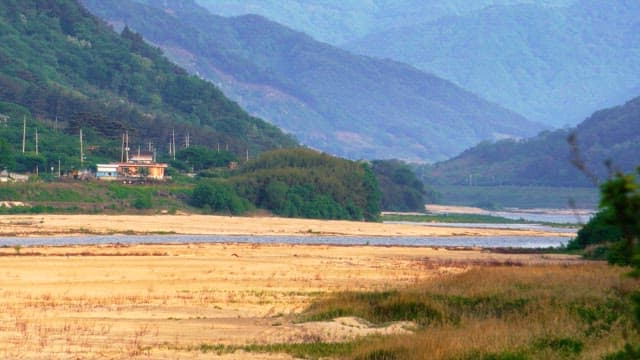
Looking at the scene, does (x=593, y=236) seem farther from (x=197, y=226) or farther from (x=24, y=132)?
(x=24, y=132)

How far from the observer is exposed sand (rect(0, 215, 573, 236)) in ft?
329

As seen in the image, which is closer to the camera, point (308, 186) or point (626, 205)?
point (626, 205)

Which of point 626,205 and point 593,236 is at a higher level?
point 593,236

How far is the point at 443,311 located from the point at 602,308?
13.3 ft

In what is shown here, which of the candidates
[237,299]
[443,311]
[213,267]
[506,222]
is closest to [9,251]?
[213,267]

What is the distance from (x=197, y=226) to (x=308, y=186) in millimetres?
35836

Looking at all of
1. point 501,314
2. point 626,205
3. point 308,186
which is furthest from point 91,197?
point 626,205

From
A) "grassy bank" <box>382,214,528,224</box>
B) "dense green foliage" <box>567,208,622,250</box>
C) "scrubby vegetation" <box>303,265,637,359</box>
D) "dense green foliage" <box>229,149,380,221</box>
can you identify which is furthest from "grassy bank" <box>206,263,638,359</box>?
"grassy bank" <box>382,214,528,224</box>

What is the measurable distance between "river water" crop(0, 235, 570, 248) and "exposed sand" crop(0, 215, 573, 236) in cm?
Result: 434

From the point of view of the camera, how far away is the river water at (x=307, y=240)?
8581cm

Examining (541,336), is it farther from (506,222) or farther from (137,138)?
(137,138)

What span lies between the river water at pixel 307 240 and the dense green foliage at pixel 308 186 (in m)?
28.3

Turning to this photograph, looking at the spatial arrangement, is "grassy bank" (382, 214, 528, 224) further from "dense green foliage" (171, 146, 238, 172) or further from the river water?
the river water

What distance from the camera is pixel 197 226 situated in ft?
365
